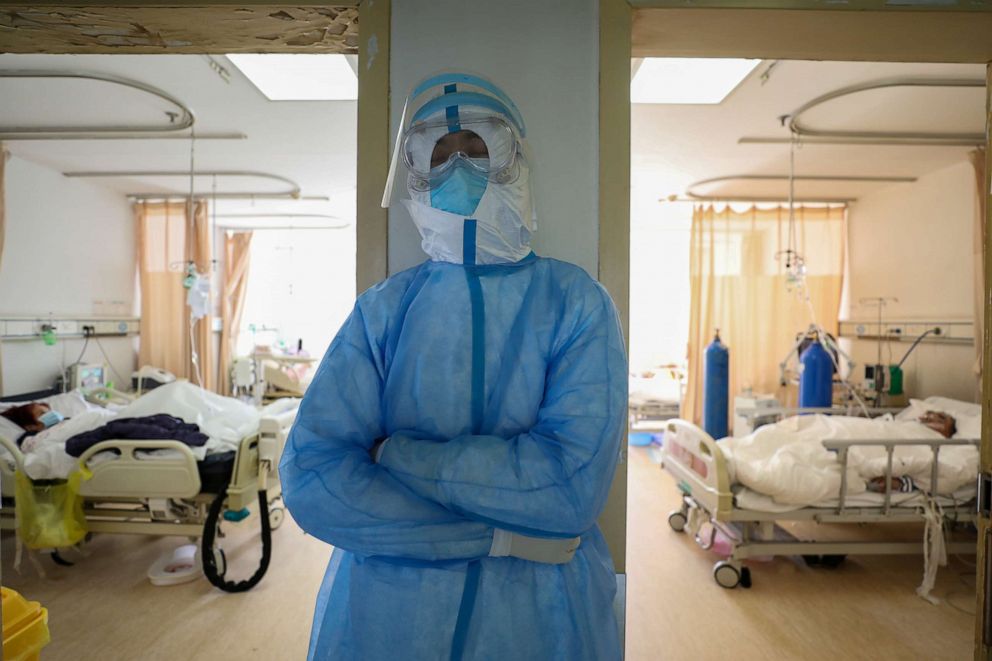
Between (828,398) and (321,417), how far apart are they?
14.8 feet

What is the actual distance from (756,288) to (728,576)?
12.1ft

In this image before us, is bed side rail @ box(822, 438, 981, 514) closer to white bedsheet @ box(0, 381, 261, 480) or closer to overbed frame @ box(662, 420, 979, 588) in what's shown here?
overbed frame @ box(662, 420, 979, 588)

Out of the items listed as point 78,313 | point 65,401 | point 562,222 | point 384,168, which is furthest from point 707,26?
point 78,313

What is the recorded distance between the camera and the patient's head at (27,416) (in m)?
3.16

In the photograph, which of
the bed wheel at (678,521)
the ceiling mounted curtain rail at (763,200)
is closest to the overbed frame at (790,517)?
the bed wheel at (678,521)

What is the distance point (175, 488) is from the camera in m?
2.69

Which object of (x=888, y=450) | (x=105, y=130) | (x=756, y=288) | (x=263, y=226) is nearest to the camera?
(x=888, y=450)

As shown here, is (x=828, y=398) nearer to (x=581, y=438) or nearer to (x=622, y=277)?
(x=622, y=277)

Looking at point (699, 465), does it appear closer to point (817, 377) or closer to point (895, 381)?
point (817, 377)

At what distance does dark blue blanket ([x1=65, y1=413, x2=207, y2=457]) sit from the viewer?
271 centimetres

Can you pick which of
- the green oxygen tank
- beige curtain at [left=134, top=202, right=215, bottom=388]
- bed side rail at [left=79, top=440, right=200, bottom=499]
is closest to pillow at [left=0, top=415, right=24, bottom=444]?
bed side rail at [left=79, top=440, right=200, bottom=499]

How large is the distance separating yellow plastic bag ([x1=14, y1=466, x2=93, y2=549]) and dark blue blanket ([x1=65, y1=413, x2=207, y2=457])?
121 millimetres

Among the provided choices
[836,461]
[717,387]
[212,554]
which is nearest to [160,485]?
[212,554]

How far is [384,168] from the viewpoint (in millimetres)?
1332
